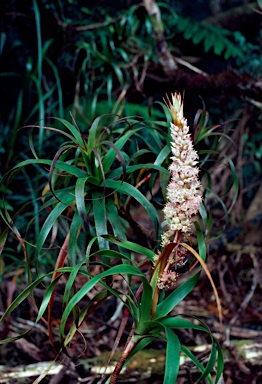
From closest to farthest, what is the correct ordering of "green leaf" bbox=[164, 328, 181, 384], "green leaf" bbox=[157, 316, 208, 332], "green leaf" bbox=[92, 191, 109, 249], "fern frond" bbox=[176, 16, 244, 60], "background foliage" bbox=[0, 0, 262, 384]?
"green leaf" bbox=[164, 328, 181, 384] < "green leaf" bbox=[157, 316, 208, 332] < "green leaf" bbox=[92, 191, 109, 249] < "background foliage" bbox=[0, 0, 262, 384] < "fern frond" bbox=[176, 16, 244, 60]

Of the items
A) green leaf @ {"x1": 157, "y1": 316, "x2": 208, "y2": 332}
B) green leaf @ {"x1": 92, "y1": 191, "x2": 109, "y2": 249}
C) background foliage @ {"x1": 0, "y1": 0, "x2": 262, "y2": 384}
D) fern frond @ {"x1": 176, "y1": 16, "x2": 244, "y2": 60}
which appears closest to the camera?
green leaf @ {"x1": 157, "y1": 316, "x2": 208, "y2": 332}

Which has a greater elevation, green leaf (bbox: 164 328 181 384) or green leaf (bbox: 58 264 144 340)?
green leaf (bbox: 58 264 144 340)

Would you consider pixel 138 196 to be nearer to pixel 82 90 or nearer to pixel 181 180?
pixel 181 180

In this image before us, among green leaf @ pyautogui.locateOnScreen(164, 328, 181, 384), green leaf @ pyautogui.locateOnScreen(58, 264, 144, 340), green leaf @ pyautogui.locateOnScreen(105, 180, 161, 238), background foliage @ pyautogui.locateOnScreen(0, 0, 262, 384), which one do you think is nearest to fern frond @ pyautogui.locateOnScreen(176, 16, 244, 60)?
background foliage @ pyautogui.locateOnScreen(0, 0, 262, 384)

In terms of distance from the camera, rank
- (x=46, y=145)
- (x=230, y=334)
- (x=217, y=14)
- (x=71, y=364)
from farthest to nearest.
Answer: (x=217, y=14) < (x=46, y=145) < (x=230, y=334) < (x=71, y=364)

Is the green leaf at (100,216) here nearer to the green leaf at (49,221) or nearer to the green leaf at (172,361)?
the green leaf at (49,221)

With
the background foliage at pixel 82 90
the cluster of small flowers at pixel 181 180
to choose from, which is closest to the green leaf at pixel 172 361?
the cluster of small flowers at pixel 181 180

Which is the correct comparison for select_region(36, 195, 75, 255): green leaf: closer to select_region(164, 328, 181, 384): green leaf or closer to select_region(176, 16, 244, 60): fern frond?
select_region(164, 328, 181, 384): green leaf

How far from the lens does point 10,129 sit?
2.31 metres

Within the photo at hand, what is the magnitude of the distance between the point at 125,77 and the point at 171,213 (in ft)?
5.85

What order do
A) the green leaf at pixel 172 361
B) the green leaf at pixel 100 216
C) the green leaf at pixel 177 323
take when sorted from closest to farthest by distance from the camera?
the green leaf at pixel 172 361
the green leaf at pixel 177 323
the green leaf at pixel 100 216

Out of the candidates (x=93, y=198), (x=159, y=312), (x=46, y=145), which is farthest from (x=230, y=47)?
(x=159, y=312)

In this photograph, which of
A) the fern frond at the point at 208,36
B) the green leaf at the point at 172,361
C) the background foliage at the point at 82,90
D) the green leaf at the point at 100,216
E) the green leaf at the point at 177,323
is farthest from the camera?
the fern frond at the point at 208,36

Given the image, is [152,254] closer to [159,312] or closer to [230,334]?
[159,312]
